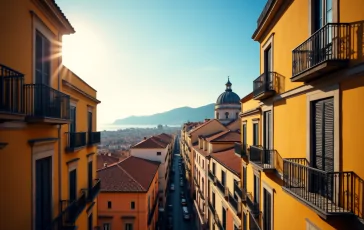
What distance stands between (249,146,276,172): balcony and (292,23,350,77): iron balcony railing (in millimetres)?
3999

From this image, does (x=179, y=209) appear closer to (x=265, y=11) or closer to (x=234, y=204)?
(x=234, y=204)

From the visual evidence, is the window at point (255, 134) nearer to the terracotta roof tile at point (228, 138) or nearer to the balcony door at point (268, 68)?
the balcony door at point (268, 68)

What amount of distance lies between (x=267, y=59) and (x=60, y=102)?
905 cm

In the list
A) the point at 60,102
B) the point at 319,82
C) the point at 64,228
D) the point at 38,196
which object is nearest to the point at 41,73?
the point at 60,102

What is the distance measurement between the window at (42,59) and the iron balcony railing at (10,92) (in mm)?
2039

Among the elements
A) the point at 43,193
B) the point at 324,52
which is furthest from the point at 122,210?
the point at 324,52

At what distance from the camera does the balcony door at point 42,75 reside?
6.93 metres

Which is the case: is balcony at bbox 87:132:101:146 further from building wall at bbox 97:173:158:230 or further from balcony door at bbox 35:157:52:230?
building wall at bbox 97:173:158:230

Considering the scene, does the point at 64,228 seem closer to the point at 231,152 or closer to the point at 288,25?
the point at 288,25

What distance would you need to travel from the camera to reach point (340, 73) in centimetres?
537

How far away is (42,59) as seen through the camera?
322 inches

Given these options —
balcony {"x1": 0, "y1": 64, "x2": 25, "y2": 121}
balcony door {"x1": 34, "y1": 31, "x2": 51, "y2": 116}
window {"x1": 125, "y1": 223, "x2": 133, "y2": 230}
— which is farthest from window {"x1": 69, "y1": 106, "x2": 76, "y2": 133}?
window {"x1": 125, "y1": 223, "x2": 133, "y2": 230}

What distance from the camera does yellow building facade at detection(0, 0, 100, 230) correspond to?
5863 millimetres

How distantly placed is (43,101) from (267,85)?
27.0ft
